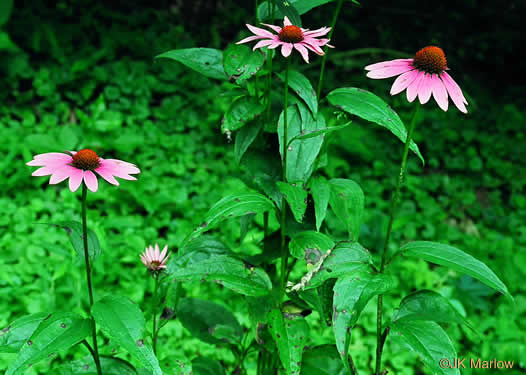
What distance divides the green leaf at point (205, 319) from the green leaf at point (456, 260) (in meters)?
0.56

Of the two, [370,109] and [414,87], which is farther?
[370,109]

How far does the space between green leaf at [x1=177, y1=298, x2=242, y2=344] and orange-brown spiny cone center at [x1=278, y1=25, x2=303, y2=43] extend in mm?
745

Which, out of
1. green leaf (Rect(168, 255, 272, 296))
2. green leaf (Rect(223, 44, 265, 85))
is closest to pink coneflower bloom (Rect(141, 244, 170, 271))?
green leaf (Rect(168, 255, 272, 296))

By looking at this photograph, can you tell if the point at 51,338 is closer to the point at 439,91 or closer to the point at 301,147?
the point at 301,147

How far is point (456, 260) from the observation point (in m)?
0.90

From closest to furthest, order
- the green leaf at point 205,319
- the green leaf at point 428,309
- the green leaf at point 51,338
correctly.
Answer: the green leaf at point 51,338 < the green leaf at point 428,309 < the green leaf at point 205,319

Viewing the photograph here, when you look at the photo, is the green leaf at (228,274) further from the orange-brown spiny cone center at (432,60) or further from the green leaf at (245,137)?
the orange-brown spiny cone center at (432,60)

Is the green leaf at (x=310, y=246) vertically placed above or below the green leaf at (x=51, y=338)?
above

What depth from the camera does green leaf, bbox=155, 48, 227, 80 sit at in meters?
1.08

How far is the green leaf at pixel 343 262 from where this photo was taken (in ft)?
2.97

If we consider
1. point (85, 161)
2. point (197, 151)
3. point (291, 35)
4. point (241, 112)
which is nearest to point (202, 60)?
point (241, 112)

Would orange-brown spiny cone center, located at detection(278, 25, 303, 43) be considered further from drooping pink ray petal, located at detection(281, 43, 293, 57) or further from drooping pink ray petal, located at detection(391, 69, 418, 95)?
drooping pink ray petal, located at detection(391, 69, 418, 95)

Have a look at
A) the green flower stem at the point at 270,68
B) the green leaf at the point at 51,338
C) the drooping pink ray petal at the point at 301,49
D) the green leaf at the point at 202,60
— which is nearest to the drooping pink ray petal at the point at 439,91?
the drooping pink ray petal at the point at 301,49

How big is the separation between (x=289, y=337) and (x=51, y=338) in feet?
1.52
